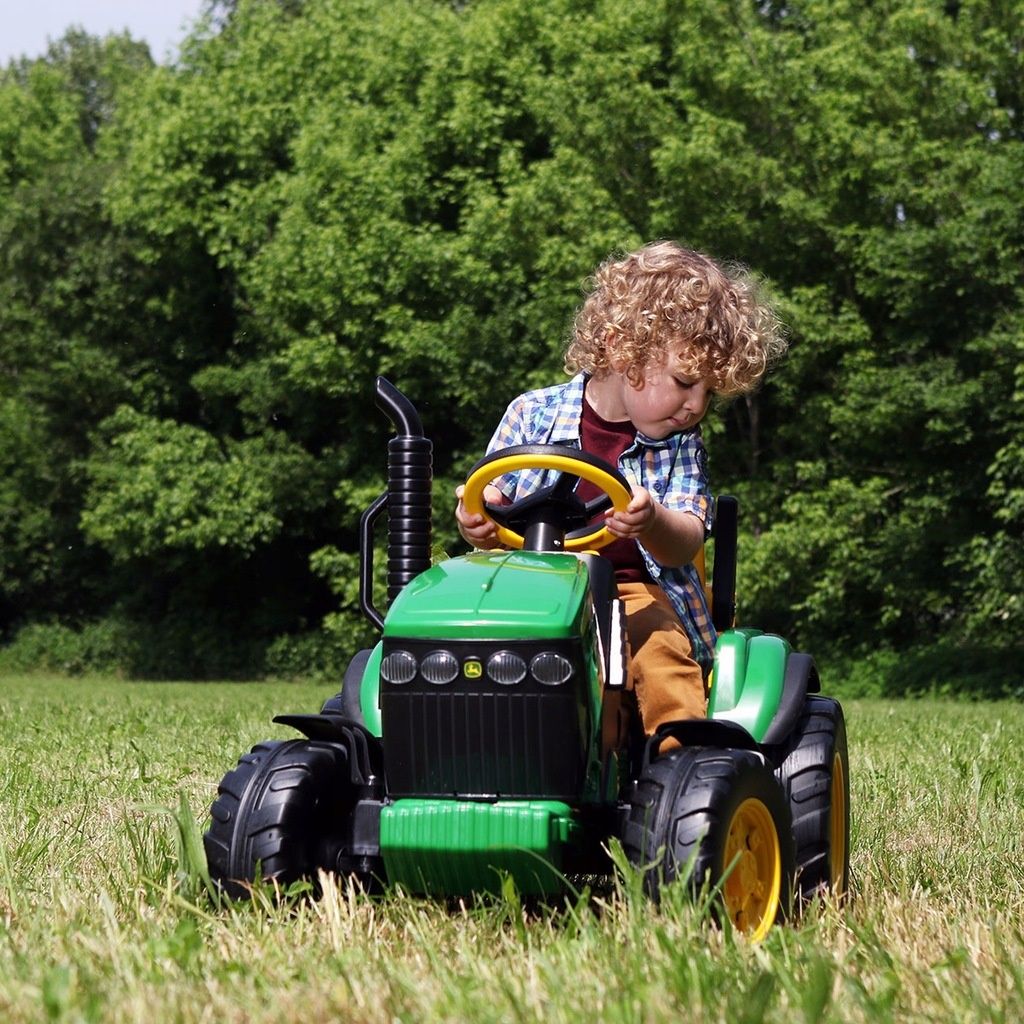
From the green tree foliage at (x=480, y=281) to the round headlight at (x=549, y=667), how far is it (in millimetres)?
18354

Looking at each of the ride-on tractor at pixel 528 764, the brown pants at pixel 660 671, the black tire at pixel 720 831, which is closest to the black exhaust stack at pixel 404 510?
the ride-on tractor at pixel 528 764

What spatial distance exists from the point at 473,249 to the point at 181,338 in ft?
30.3

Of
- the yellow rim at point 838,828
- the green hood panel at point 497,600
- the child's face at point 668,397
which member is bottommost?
the yellow rim at point 838,828

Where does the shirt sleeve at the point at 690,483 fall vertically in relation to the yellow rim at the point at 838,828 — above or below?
above

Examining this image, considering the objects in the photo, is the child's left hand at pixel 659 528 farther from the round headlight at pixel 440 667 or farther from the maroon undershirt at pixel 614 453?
the round headlight at pixel 440 667

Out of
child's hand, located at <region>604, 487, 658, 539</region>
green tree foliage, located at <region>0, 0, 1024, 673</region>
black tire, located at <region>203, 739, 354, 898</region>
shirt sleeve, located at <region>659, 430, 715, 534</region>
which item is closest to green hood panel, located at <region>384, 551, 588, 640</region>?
child's hand, located at <region>604, 487, 658, 539</region>

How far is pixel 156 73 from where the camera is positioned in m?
32.9

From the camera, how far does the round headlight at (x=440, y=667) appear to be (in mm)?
3330

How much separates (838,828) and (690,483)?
38.0 inches

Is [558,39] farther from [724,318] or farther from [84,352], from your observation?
[724,318]

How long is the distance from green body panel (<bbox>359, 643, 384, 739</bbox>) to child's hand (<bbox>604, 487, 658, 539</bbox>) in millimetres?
598

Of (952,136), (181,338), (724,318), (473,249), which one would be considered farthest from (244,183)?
(724,318)

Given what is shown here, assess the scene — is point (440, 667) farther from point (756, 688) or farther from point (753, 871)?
point (756, 688)

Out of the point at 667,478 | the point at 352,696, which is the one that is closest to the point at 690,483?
the point at 667,478
